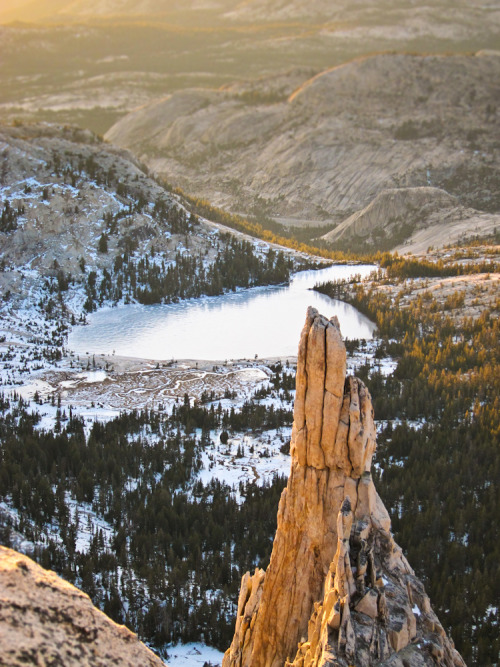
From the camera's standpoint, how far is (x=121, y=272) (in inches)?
2216

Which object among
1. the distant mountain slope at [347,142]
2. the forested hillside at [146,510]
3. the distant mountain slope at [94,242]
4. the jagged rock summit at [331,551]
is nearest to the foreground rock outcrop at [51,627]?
the jagged rock summit at [331,551]

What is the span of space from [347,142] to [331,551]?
301ft

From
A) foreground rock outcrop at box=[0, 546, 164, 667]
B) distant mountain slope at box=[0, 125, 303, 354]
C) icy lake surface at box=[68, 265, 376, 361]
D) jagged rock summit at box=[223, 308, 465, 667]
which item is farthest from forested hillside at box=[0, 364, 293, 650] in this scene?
distant mountain slope at box=[0, 125, 303, 354]

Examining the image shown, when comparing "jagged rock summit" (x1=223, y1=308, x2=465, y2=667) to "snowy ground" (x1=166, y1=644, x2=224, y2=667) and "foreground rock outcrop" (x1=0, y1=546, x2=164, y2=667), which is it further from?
"snowy ground" (x1=166, y1=644, x2=224, y2=667)

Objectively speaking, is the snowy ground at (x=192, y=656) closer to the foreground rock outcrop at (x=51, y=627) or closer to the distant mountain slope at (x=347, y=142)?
the foreground rock outcrop at (x=51, y=627)

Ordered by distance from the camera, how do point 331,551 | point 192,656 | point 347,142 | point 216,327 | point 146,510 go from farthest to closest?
point 347,142
point 216,327
point 146,510
point 192,656
point 331,551

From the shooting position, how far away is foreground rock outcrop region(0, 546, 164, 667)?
521 centimetres

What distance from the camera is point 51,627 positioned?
5461 millimetres

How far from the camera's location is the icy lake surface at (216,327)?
43406 mm

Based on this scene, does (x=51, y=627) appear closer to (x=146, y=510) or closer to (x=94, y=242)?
(x=146, y=510)

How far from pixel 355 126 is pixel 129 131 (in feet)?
138

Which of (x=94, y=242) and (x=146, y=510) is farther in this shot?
(x=94, y=242)

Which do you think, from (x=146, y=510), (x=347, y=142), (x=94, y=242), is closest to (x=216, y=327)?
(x=94, y=242)

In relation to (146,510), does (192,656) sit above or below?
below
